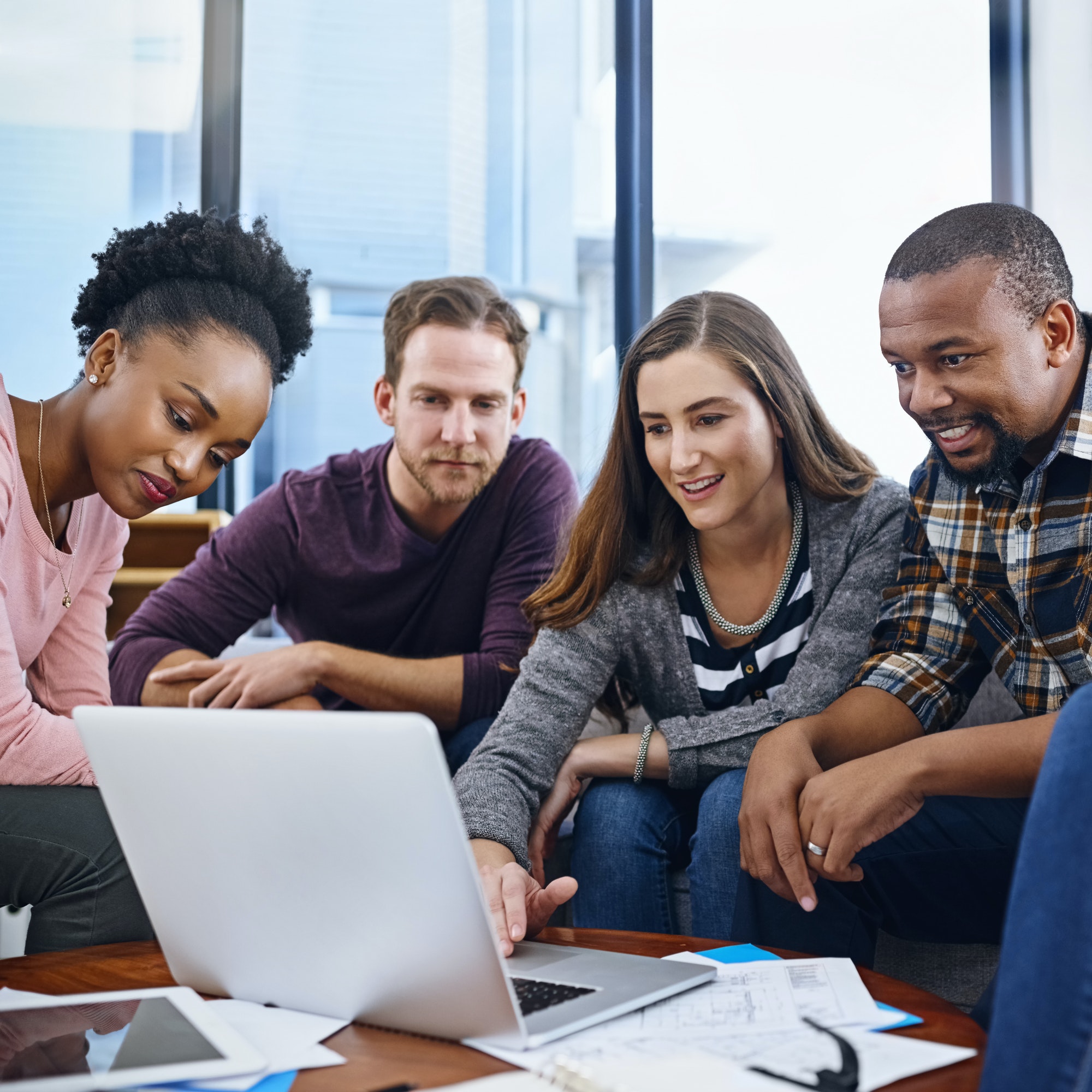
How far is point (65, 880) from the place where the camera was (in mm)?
1149

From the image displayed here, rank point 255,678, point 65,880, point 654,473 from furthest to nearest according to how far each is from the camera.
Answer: point 255,678 → point 654,473 → point 65,880

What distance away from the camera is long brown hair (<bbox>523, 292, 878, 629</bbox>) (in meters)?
1.49

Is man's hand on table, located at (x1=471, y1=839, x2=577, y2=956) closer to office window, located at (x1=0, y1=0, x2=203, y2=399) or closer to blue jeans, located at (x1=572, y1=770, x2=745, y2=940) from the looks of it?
blue jeans, located at (x1=572, y1=770, x2=745, y2=940)

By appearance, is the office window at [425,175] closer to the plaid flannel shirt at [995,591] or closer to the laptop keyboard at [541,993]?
the plaid flannel shirt at [995,591]

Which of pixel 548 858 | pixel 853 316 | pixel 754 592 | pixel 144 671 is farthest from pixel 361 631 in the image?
pixel 853 316

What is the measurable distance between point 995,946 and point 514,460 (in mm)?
1141

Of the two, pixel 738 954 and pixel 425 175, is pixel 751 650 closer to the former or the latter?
pixel 738 954

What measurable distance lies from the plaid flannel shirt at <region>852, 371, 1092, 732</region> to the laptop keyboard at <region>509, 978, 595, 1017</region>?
0.74 m

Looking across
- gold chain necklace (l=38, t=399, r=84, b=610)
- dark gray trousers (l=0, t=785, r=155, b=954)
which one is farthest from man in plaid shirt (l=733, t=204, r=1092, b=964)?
gold chain necklace (l=38, t=399, r=84, b=610)

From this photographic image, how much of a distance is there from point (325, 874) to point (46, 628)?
90 centimetres

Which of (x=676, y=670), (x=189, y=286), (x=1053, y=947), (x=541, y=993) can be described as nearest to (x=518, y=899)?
(x=541, y=993)

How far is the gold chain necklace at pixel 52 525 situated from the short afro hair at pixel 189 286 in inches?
4.6

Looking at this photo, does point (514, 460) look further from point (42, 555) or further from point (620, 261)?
point (620, 261)

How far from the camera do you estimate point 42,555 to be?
1.34 m
